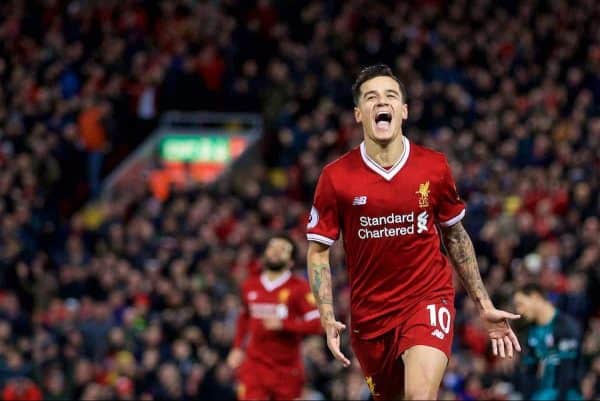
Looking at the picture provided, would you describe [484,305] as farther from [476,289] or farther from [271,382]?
[271,382]

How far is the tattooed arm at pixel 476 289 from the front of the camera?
754 centimetres

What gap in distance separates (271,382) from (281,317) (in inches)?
21.8

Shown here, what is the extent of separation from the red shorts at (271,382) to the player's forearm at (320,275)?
3.80 meters

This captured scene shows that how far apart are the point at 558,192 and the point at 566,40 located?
191 inches

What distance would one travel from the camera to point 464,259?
307 inches

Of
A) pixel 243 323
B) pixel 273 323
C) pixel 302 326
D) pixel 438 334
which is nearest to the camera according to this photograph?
pixel 438 334

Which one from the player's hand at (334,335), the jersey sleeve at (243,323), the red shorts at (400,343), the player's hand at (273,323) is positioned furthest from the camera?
the jersey sleeve at (243,323)

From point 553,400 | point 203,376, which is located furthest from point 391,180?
point 203,376

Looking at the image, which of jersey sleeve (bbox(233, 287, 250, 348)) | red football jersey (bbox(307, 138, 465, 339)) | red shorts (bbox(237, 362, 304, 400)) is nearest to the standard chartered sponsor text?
red football jersey (bbox(307, 138, 465, 339))

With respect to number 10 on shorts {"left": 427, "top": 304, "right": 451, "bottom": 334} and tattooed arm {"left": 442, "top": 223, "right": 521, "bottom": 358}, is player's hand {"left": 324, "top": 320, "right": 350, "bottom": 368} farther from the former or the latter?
tattooed arm {"left": 442, "top": 223, "right": 521, "bottom": 358}

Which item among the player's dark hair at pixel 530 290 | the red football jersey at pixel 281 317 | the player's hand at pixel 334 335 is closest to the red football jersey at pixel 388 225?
the player's hand at pixel 334 335

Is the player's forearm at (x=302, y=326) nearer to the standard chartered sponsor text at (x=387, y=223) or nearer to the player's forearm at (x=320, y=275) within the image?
the player's forearm at (x=320, y=275)

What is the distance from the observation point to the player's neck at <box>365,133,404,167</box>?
7.66 m

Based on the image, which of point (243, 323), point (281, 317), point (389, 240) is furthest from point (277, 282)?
point (389, 240)
